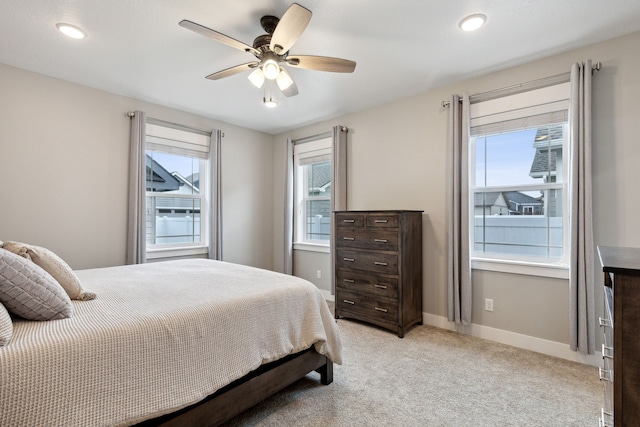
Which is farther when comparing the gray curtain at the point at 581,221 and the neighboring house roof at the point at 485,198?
the neighboring house roof at the point at 485,198

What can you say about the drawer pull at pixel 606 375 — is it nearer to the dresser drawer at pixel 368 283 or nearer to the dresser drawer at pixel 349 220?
the dresser drawer at pixel 368 283

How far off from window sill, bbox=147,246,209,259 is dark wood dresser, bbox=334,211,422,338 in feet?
6.26

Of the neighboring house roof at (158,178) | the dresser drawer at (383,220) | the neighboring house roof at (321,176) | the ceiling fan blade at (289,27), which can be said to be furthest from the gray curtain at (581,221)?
the neighboring house roof at (158,178)

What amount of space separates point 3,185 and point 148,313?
2544 mm

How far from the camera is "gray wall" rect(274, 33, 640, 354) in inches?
90.4

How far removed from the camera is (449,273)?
303 cm

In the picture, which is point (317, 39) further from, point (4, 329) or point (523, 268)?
point (523, 268)

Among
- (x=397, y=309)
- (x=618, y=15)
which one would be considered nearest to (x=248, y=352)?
(x=397, y=309)

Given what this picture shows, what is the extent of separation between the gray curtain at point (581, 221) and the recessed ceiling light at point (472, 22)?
0.93 meters

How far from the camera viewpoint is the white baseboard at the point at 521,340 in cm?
243

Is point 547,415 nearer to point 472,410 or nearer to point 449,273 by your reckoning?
point 472,410

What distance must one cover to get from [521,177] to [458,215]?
655mm

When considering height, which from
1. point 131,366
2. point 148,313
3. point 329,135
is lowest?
point 131,366

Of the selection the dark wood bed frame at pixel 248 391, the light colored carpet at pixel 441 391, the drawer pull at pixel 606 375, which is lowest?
the light colored carpet at pixel 441 391
